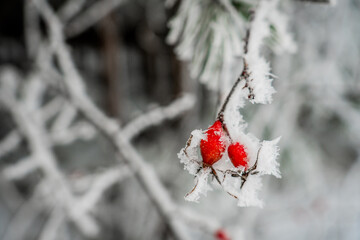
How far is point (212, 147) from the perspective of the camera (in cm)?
40

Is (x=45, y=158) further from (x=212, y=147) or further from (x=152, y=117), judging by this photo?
(x=212, y=147)

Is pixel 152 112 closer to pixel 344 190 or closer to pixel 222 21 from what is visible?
pixel 222 21

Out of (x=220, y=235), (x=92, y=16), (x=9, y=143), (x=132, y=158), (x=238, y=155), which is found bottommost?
(x=238, y=155)

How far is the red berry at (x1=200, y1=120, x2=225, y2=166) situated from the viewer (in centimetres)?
40

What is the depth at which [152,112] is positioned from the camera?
1560 millimetres

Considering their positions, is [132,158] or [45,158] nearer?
[132,158]

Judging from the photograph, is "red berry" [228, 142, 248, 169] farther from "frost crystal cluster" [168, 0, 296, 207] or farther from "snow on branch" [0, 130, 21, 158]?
"snow on branch" [0, 130, 21, 158]

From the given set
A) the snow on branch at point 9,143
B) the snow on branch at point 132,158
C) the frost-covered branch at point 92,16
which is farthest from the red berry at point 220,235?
the frost-covered branch at point 92,16

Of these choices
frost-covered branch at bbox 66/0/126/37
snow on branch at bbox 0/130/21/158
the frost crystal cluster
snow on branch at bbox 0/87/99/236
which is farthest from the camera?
frost-covered branch at bbox 66/0/126/37

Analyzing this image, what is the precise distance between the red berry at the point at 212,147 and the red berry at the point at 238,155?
0.04 feet

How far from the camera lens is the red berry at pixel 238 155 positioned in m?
0.41

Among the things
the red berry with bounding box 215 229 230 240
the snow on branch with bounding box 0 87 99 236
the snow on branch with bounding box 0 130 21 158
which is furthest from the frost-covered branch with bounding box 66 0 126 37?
the red berry with bounding box 215 229 230 240

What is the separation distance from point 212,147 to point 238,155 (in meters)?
0.04

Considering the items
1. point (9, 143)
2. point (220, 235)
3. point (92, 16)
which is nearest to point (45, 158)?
point (9, 143)
